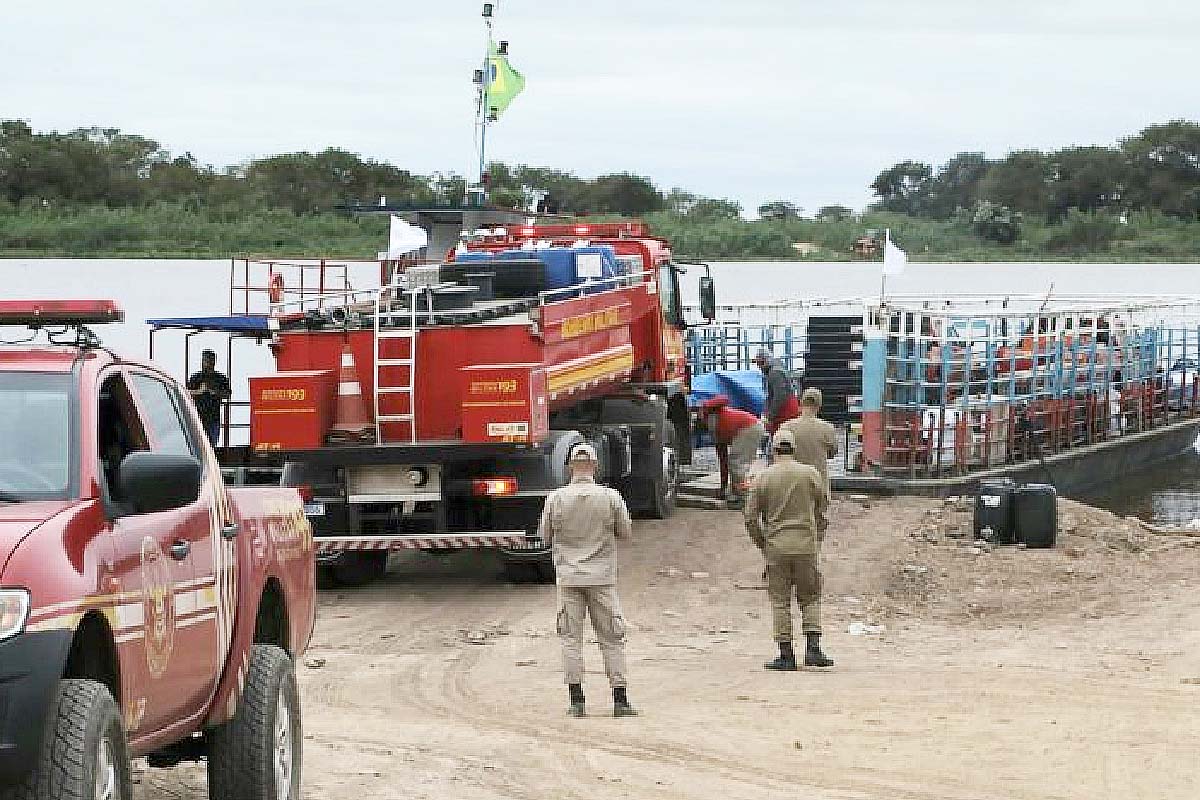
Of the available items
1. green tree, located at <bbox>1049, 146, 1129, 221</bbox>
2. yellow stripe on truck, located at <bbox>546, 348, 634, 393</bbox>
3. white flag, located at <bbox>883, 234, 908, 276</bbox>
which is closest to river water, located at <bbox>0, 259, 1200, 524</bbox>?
white flag, located at <bbox>883, 234, 908, 276</bbox>

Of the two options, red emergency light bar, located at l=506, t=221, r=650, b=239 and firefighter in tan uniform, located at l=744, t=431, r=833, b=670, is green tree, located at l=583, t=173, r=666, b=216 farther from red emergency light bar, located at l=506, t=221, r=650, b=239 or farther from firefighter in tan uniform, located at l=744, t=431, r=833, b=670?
firefighter in tan uniform, located at l=744, t=431, r=833, b=670

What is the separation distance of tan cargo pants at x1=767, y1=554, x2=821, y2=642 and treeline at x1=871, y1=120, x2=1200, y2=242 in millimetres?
61887

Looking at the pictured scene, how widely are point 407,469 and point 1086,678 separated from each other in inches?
238

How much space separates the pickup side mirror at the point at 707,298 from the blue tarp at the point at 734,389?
664cm

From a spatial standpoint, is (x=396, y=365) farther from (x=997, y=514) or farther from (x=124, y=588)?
(x=124, y=588)

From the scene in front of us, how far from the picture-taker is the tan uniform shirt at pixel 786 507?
47.2 feet

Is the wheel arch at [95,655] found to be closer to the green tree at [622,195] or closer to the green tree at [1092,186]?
the green tree at [622,195]

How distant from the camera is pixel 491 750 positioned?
1081 centimetres

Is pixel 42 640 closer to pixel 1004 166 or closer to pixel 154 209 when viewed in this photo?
pixel 154 209

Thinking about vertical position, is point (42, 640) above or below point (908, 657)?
above

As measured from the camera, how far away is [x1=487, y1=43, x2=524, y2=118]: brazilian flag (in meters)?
26.8

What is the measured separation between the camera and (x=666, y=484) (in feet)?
74.3

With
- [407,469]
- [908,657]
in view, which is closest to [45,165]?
[407,469]

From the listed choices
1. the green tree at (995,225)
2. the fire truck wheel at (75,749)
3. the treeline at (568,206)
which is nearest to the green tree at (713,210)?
the treeline at (568,206)
